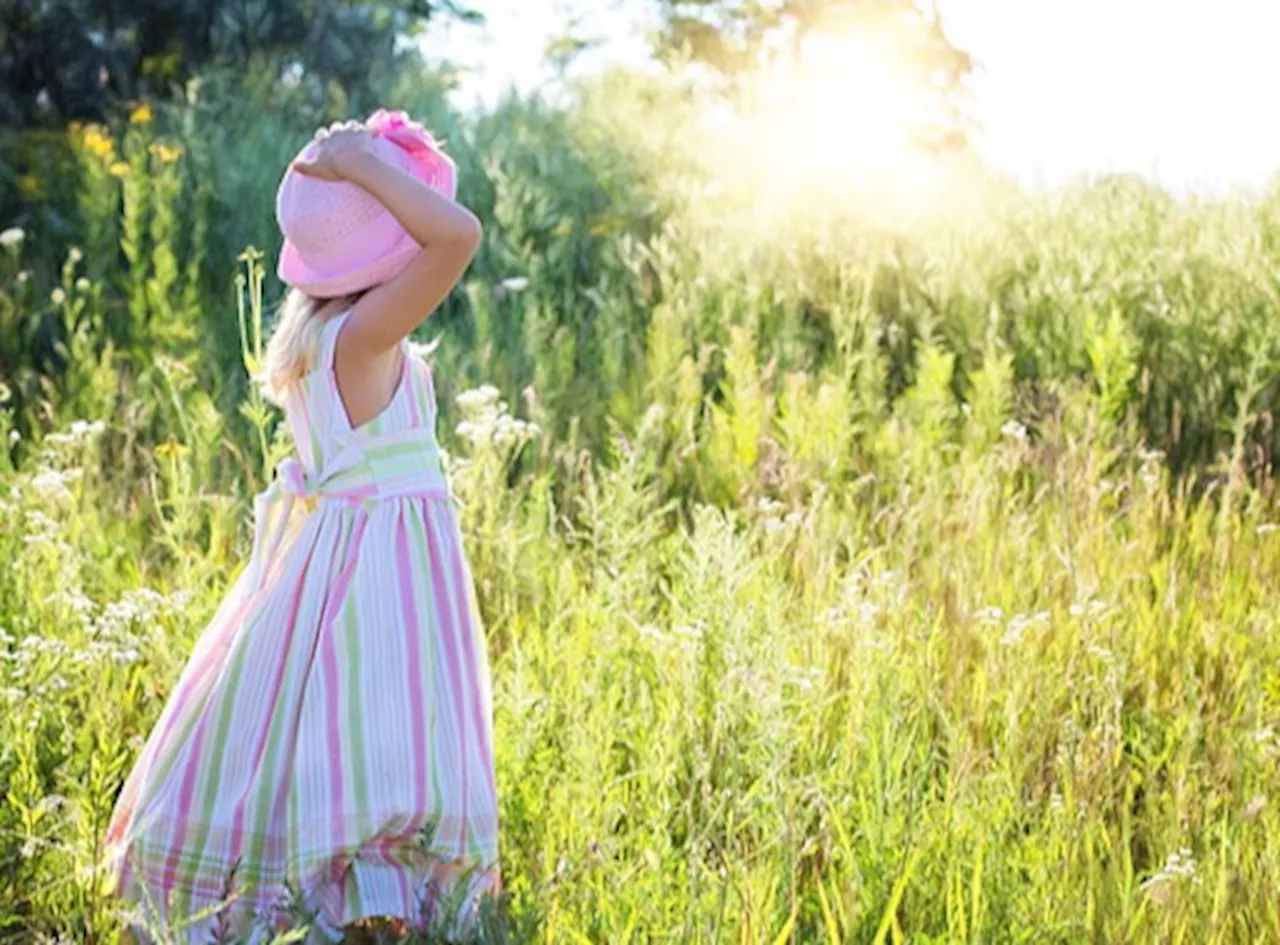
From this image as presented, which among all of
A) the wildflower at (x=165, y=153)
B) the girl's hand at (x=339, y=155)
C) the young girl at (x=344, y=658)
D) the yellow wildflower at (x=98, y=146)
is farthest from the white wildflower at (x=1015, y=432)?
the yellow wildflower at (x=98, y=146)

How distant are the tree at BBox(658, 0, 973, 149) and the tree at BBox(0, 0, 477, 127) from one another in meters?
7.99

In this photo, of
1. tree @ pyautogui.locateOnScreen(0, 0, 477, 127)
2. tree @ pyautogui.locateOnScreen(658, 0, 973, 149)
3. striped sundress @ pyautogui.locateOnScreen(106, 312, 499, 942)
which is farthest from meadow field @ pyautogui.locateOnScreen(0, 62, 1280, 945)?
tree @ pyautogui.locateOnScreen(658, 0, 973, 149)

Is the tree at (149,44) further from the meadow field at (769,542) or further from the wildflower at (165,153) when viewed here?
the wildflower at (165,153)

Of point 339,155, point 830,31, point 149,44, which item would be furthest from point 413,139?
point 830,31

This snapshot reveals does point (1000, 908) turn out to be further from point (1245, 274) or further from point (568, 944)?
point (1245, 274)

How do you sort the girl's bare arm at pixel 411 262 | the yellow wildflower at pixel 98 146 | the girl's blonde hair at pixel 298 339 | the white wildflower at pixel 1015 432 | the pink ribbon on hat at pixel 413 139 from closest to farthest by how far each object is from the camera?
1. the girl's bare arm at pixel 411 262
2. the girl's blonde hair at pixel 298 339
3. the pink ribbon on hat at pixel 413 139
4. the white wildflower at pixel 1015 432
5. the yellow wildflower at pixel 98 146

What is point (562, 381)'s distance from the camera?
555 centimetres

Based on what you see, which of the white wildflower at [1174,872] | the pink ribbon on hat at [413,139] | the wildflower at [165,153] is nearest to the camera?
the white wildflower at [1174,872]

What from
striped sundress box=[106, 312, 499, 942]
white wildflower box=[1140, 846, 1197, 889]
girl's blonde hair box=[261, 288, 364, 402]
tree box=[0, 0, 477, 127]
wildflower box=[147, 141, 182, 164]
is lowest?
white wildflower box=[1140, 846, 1197, 889]

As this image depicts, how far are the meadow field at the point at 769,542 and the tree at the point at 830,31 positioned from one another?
9835mm

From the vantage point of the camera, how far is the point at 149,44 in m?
10.2

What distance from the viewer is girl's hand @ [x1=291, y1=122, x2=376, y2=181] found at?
2640 mm

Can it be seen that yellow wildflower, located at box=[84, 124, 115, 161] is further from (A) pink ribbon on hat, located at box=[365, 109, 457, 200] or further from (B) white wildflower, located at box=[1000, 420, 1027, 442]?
(A) pink ribbon on hat, located at box=[365, 109, 457, 200]

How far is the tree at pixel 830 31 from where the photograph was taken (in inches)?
710
